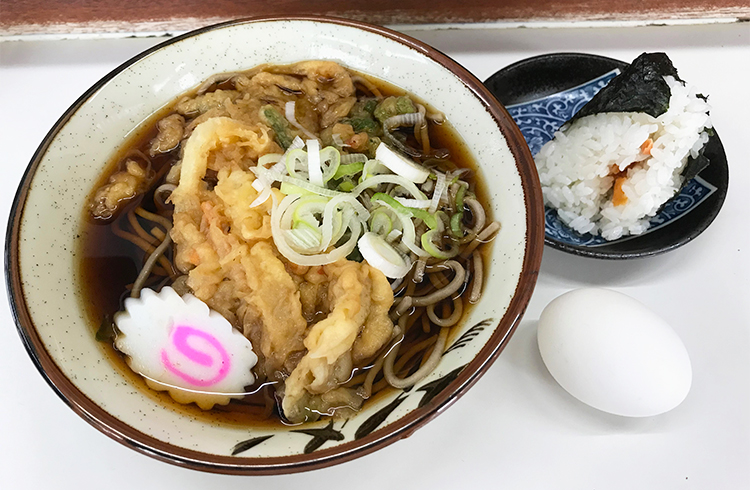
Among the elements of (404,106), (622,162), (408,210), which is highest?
(404,106)

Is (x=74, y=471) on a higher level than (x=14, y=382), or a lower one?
lower

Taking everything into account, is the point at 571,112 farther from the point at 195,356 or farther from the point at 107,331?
the point at 107,331

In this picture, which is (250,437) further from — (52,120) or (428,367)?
(52,120)

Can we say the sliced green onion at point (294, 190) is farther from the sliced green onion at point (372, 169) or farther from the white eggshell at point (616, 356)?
the white eggshell at point (616, 356)

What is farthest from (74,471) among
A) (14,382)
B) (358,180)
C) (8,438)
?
(358,180)

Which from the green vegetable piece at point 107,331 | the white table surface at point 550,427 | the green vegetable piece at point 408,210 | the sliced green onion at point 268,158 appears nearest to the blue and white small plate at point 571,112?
the white table surface at point 550,427

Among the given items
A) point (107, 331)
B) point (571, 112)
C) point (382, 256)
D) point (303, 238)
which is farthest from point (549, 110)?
point (107, 331)
